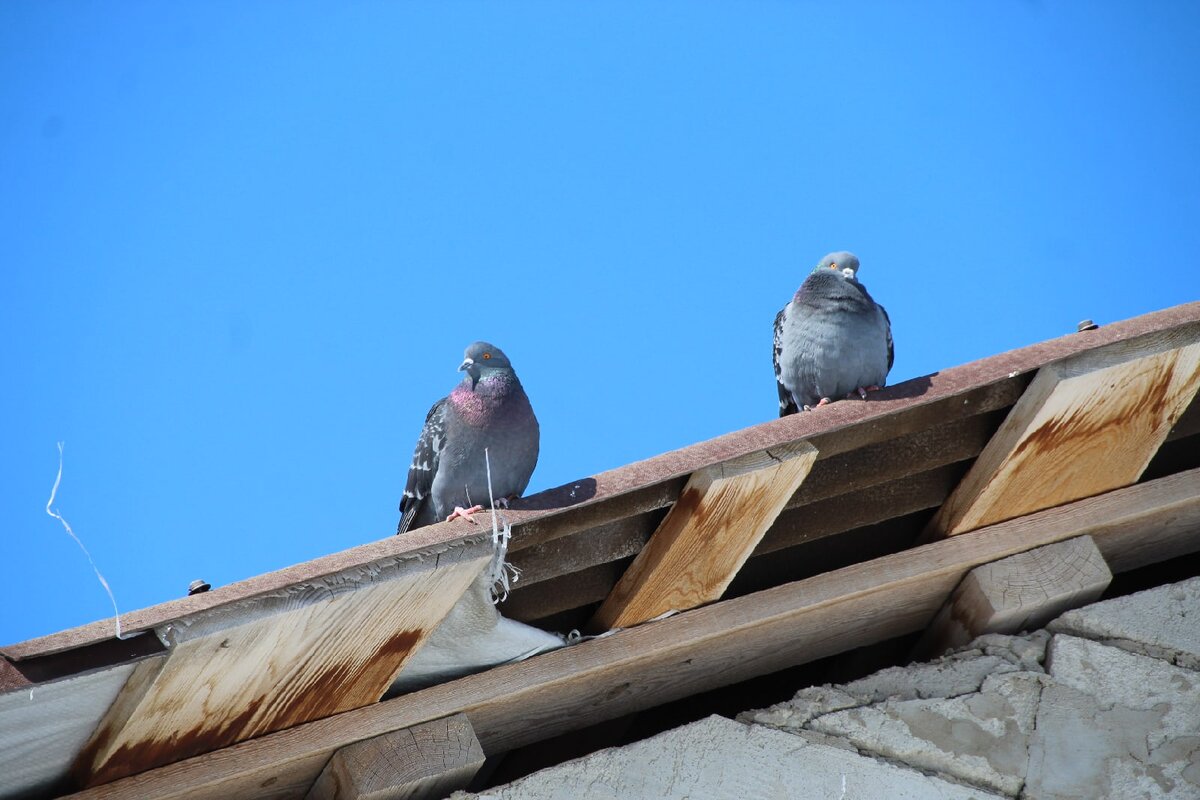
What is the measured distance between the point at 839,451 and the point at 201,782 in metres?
1.82

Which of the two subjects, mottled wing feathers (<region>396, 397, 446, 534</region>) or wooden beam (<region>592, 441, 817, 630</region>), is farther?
mottled wing feathers (<region>396, 397, 446, 534</region>)

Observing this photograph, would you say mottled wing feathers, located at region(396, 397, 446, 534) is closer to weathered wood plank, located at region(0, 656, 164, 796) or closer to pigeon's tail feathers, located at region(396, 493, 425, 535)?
pigeon's tail feathers, located at region(396, 493, 425, 535)

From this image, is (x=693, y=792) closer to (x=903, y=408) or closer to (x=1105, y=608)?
(x=903, y=408)

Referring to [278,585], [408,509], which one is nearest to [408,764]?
[278,585]

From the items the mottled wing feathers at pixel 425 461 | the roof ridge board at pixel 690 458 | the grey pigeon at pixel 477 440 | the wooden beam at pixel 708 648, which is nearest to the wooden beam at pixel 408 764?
the wooden beam at pixel 708 648

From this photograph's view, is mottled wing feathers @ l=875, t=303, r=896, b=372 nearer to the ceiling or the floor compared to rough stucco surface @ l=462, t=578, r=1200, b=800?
nearer to the ceiling

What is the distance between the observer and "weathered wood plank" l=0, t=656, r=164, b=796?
270cm

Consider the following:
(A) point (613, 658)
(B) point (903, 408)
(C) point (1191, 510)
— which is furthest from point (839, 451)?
(C) point (1191, 510)

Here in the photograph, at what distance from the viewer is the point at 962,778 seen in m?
3.34

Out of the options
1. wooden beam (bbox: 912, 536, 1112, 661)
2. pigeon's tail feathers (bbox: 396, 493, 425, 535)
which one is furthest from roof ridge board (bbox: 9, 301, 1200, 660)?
pigeon's tail feathers (bbox: 396, 493, 425, 535)

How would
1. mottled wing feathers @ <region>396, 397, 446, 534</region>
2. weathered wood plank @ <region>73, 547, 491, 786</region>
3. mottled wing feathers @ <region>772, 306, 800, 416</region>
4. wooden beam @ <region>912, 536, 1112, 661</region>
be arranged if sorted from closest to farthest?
weathered wood plank @ <region>73, 547, 491, 786</region>, wooden beam @ <region>912, 536, 1112, 661</region>, mottled wing feathers @ <region>396, 397, 446, 534</region>, mottled wing feathers @ <region>772, 306, 800, 416</region>

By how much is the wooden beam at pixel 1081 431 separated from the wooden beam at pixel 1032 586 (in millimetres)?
135

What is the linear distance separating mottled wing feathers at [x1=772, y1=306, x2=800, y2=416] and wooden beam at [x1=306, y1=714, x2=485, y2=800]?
2153 mm

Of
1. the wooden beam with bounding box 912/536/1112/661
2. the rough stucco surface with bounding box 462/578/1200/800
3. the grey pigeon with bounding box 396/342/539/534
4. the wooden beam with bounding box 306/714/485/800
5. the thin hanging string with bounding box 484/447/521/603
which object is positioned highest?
the grey pigeon with bounding box 396/342/539/534
